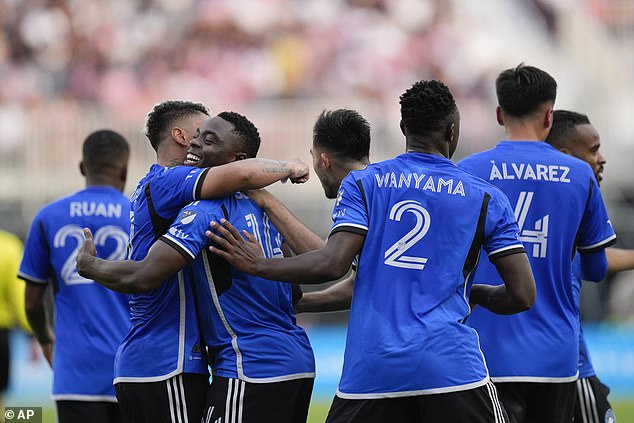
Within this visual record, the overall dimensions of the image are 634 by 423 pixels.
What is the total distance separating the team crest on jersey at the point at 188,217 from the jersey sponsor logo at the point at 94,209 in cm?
220

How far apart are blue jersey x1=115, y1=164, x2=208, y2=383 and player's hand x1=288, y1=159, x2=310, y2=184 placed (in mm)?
484

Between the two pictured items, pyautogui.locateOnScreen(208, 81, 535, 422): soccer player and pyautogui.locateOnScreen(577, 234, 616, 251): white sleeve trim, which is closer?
pyautogui.locateOnScreen(208, 81, 535, 422): soccer player

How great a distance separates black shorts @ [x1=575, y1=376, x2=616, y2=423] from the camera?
244 inches

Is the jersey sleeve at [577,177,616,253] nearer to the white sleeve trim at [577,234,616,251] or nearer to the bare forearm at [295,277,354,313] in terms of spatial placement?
the white sleeve trim at [577,234,616,251]

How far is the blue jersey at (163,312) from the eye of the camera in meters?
4.90

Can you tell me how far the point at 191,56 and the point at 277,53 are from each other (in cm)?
175

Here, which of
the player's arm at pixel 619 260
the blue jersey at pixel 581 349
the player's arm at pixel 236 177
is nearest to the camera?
the player's arm at pixel 236 177

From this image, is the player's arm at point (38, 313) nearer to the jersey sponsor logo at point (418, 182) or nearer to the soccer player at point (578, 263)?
the jersey sponsor logo at point (418, 182)

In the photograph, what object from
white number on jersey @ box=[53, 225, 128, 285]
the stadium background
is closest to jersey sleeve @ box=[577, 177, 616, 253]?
white number on jersey @ box=[53, 225, 128, 285]

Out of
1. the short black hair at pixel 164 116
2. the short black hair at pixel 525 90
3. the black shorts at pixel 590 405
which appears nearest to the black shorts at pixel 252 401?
the short black hair at pixel 164 116

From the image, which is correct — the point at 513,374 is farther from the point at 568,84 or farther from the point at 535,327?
the point at 568,84

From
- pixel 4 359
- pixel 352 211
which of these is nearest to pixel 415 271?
pixel 352 211

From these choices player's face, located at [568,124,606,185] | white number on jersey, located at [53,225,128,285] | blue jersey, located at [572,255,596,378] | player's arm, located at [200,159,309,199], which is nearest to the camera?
player's arm, located at [200,159,309,199]

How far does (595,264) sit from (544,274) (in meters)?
0.34
